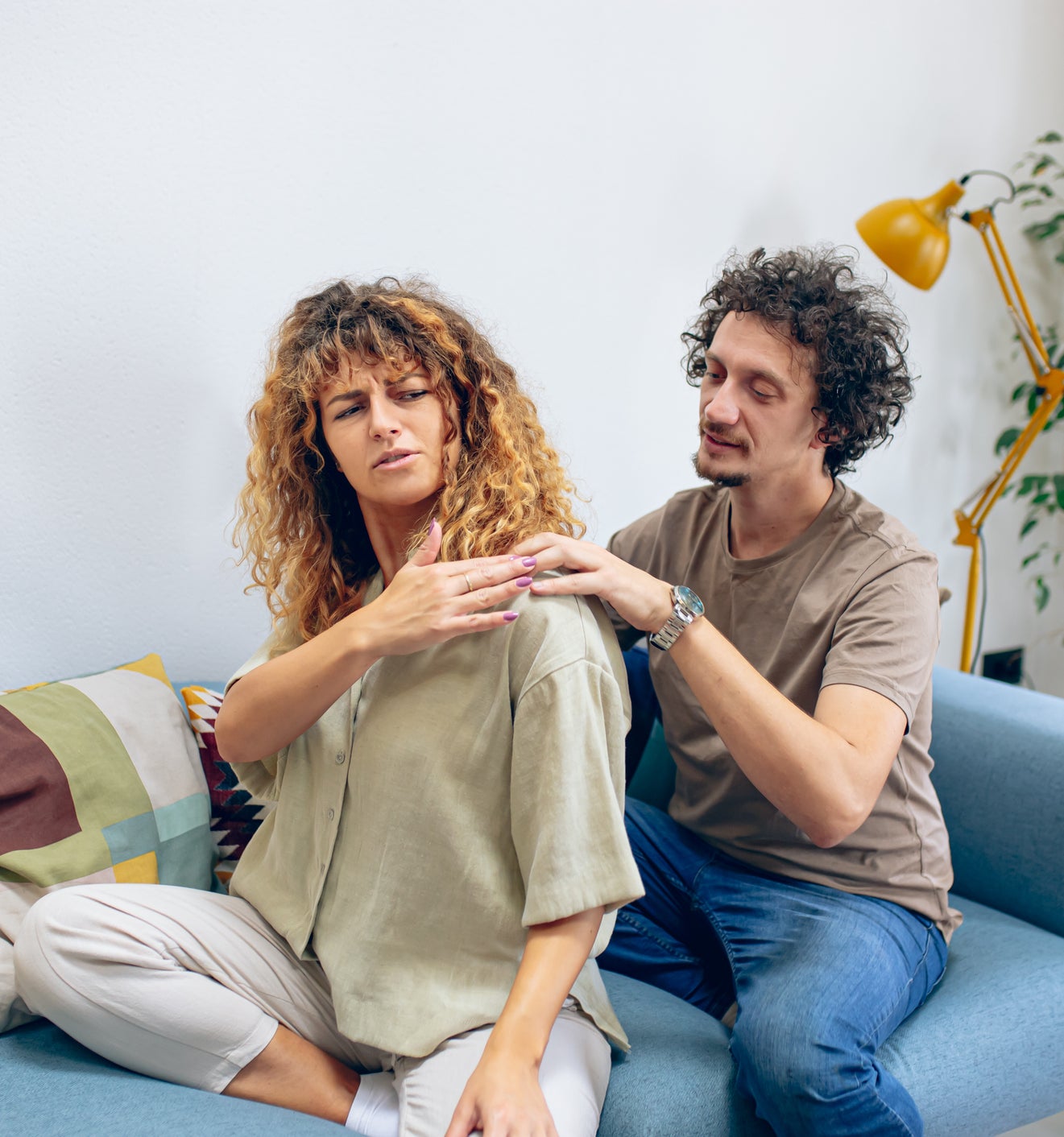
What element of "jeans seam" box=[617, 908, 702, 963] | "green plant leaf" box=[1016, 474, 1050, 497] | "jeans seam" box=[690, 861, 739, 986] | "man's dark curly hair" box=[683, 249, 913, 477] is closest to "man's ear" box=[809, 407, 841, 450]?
"man's dark curly hair" box=[683, 249, 913, 477]

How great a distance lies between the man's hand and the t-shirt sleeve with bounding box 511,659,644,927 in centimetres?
10

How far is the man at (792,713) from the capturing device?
43.5 inches

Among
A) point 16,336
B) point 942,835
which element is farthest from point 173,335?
point 942,835

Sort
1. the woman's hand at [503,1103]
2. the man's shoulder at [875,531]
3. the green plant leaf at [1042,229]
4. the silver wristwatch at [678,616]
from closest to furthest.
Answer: the woman's hand at [503,1103]
the silver wristwatch at [678,616]
the man's shoulder at [875,531]
the green plant leaf at [1042,229]

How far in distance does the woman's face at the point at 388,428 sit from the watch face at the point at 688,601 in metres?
0.31

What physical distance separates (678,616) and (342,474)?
459 mm

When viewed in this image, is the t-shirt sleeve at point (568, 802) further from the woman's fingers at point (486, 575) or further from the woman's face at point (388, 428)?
the woman's face at point (388, 428)

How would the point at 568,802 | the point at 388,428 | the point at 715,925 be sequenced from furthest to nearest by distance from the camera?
the point at 715,925 → the point at 388,428 → the point at 568,802

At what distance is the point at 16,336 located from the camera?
1383mm

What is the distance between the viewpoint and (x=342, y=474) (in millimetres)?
1242

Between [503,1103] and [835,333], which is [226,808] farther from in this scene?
[835,333]

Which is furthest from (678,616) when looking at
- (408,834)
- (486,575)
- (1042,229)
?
(1042,229)

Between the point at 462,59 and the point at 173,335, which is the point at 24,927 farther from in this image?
the point at 462,59

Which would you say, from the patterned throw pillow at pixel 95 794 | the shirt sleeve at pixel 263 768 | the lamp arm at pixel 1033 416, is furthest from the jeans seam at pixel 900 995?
the lamp arm at pixel 1033 416
